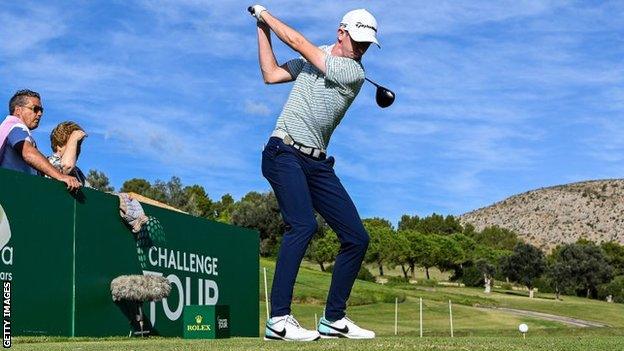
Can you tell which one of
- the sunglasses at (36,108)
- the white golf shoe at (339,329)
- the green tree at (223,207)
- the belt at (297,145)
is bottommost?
the white golf shoe at (339,329)

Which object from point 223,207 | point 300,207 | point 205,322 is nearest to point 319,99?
point 300,207

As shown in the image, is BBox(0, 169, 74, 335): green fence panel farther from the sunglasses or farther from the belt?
the belt

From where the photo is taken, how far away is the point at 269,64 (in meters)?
6.53

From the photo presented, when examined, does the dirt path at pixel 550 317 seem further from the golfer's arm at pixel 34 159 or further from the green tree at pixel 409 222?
the green tree at pixel 409 222

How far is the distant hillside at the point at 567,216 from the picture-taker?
177m

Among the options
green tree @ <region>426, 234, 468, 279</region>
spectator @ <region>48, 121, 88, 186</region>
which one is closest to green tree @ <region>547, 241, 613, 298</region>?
green tree @ <region>426, 234, 468, 279</region>

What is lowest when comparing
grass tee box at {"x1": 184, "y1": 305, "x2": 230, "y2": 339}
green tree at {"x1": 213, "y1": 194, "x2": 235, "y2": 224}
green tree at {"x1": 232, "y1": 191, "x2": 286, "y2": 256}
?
grass tee box at {"x1": 184, "y1": 305, "x2": 230, "y2": 339}

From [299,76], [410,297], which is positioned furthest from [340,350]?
[410,297]

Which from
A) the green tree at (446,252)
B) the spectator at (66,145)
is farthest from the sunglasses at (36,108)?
the green tree at (446,252)

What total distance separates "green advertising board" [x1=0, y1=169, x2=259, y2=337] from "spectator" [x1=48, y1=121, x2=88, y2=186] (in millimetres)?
235

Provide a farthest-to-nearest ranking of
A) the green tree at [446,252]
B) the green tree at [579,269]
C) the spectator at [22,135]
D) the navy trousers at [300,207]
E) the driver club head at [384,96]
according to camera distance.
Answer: the green tree at [446,252], the green tree at [579,269], the spectator at [22,135], the driver club head at [384,96], the navy trousers at [300,207]

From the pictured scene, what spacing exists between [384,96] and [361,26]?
0.61m

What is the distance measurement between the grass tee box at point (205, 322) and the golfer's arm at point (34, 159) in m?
2.29

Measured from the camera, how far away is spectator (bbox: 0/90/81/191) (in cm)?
952
